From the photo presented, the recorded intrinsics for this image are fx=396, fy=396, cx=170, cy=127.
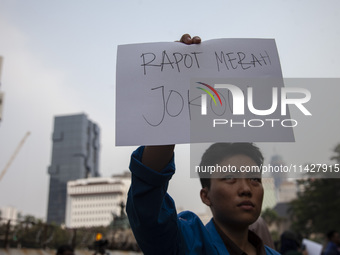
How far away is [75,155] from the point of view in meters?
192

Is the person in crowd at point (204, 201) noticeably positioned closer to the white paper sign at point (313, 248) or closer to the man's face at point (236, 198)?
the man's face at point (236, 198)

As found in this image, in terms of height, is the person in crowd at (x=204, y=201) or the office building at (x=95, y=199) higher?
the office building at (x=95, y=199)

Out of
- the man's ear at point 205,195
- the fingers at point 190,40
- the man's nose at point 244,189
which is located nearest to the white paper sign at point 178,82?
the fingers at point 190,40

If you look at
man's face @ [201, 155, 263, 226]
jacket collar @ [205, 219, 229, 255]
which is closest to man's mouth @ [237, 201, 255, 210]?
man's face @ [201, 155, 263, 226]

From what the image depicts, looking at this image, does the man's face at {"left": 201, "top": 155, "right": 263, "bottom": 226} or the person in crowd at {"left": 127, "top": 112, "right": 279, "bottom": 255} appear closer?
the person in crowd at {"left": 127, "top": 112, "right": 279, "bottom": 255}

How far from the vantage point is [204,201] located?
1.92 metres

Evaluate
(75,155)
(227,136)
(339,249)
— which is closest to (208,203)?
(227,136)

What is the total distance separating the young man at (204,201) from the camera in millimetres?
1454

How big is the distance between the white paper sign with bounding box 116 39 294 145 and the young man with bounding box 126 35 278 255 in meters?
0.07

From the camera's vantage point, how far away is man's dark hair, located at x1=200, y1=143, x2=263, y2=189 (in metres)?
1.92

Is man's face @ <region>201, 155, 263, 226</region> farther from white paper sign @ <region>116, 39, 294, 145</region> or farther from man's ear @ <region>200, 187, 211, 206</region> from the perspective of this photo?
white paper sign @ <region>116, 39, 294, 145</region>

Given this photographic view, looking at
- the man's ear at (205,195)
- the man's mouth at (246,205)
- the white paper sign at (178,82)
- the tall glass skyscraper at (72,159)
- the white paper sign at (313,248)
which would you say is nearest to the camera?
the white paper sign at (178,82)

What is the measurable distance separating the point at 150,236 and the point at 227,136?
50 cm

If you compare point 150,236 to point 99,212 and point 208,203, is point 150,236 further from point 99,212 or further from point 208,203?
point 99,212
